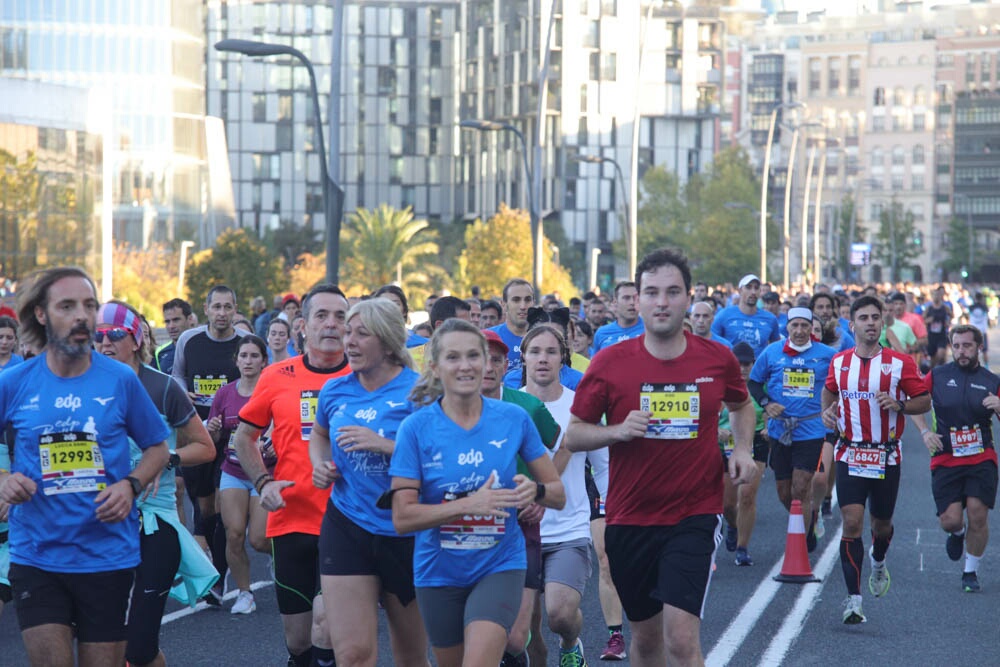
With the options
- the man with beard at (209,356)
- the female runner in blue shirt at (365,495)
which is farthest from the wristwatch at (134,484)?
the man with beard at (209,356)

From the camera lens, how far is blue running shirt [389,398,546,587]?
5.80 metres

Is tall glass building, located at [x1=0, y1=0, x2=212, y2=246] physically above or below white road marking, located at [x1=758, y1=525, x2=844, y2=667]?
above

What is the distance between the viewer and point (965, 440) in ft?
37.4

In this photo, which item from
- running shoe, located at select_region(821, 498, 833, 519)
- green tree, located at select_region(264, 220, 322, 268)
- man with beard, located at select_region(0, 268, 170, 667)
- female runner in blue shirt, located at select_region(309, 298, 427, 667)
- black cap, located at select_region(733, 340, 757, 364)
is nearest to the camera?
man with beard, located at select_region(0, 268, 170, 667)

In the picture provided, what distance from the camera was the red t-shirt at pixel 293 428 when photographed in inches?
285

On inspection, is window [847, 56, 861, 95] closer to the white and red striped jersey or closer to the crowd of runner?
the white and red striped jersey

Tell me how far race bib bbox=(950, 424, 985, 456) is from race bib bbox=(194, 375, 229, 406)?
16.9 ft

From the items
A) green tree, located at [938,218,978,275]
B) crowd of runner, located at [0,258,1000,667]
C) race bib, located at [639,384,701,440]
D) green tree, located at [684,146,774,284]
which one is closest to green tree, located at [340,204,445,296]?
green tree, located at [684,146,774,284]

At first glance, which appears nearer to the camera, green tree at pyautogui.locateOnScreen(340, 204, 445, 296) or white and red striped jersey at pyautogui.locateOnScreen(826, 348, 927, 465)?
white and red striped jersey at pyautogui.locateOnScreen(826, 348, 927, 465)

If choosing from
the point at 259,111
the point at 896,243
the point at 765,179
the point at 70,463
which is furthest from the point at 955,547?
the point at 896,243

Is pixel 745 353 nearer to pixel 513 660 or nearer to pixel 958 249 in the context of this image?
pixel 513 660

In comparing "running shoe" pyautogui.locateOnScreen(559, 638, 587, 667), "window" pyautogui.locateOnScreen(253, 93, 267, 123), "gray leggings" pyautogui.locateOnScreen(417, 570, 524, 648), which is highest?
"window" pyautogui.locateOnScreen(253, 93, 267, 123)

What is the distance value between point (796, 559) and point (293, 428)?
204 inches

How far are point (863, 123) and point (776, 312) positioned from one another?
182m
